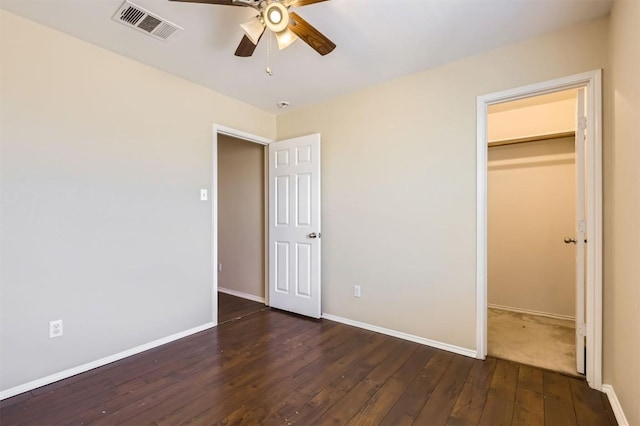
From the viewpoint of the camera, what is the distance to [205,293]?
9.94 ft

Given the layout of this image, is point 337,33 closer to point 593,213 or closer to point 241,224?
point 593,213

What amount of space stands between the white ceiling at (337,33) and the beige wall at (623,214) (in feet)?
1.53

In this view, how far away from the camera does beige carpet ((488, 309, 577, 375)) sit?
7.64 feet

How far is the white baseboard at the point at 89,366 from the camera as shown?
1.92 m

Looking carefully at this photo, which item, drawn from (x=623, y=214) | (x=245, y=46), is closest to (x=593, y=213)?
(x=623, y=214)

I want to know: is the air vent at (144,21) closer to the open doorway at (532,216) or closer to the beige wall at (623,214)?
the beige wall at (623,214)

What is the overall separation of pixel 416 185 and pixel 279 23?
174 cm

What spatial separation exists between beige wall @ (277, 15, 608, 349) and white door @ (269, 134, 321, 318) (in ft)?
0.42

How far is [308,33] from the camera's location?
5.79 ft

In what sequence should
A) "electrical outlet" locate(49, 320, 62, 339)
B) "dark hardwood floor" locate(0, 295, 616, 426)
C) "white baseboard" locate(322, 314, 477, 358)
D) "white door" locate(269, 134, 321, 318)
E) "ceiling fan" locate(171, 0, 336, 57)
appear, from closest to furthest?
"ceiling fan" locate(171, 0, 336, 57), "dark hardwood floor" locate(0, 295, 616, 426), "electrical outlet" locate(49, 320, 62, 339), "white baseboard" locate(322, 314, 477, 358), "white door" locate(269, 134, 321, 318)

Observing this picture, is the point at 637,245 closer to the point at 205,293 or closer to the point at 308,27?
the point at 308,27

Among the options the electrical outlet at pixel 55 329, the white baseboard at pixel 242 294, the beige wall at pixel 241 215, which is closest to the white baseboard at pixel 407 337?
the white baseboard at pixel 242 294

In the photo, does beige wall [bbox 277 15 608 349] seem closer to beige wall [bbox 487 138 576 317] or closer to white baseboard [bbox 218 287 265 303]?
white baseboard [bbox 218 287 265 303]

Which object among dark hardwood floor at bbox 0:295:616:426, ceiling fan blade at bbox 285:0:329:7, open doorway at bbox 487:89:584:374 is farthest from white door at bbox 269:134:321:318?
open doorway at bbox 487:89:584:374
